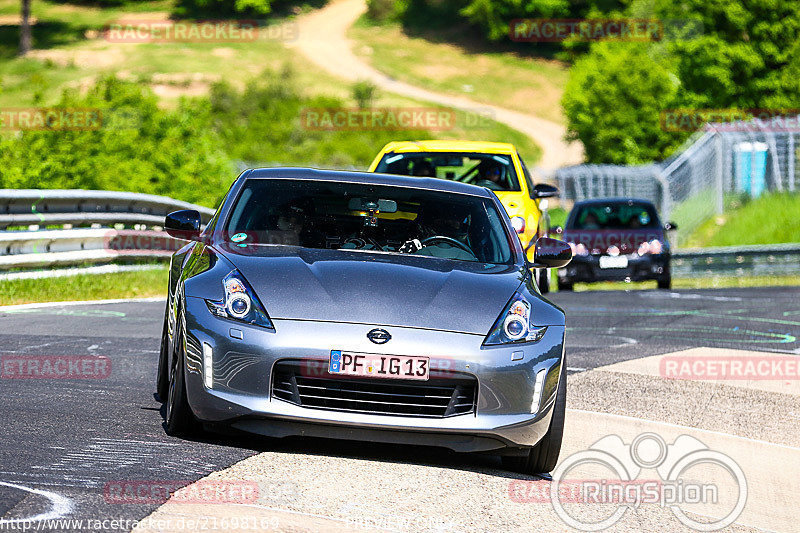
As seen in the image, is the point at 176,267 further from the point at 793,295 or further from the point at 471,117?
the point at 471,117

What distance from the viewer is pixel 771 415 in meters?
9.10

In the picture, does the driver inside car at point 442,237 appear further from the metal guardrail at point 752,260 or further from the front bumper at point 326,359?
the metal guardrail at point 752,260

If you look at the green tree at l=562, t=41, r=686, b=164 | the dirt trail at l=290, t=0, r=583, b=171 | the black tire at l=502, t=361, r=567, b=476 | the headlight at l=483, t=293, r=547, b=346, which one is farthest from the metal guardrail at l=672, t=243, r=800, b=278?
the dirt trail at l=290, t=0, r=583, b=171

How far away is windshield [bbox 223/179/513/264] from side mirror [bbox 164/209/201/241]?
26 cm

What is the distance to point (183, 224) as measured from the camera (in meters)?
7.81

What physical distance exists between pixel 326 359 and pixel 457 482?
80 cm

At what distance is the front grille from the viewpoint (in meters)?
6.37

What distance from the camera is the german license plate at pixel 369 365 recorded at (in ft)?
20.7

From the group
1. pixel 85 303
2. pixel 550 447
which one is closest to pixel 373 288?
pixel 550 447

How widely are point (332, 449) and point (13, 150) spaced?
72.0 feet

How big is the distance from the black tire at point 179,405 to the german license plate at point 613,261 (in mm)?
Result: 16123
